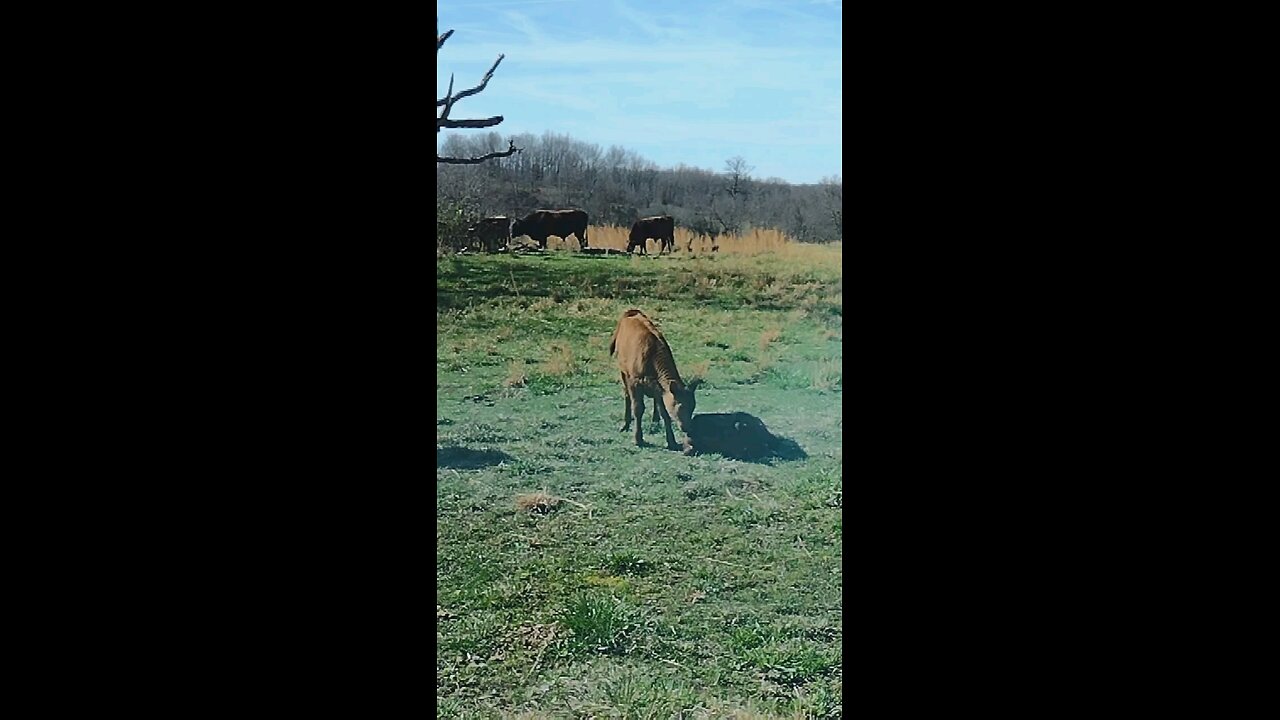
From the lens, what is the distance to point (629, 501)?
5.11 feet

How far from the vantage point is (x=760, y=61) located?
5.07 ft

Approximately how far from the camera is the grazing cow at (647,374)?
1.52 meters

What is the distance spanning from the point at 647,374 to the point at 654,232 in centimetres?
21

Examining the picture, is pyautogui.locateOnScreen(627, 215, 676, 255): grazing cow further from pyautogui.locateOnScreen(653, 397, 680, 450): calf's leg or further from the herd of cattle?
pyautogui.locateOnScreen(653, 397, 680, 450): calf's leg

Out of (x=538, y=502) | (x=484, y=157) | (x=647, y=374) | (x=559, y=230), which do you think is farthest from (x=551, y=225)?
(x=538, y=502)

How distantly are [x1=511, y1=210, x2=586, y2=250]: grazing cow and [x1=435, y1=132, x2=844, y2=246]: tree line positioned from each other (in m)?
0.01

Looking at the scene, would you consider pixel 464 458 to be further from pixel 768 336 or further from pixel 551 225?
pixel 768 336

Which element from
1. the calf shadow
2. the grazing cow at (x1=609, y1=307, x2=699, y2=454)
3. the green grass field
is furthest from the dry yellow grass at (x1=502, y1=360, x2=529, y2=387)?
the calf shadow

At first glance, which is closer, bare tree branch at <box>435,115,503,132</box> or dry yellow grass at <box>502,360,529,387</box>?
→ bare tree branch at <box>435,115,503,132</box>

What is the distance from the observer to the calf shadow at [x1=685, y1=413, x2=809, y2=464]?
155cm
